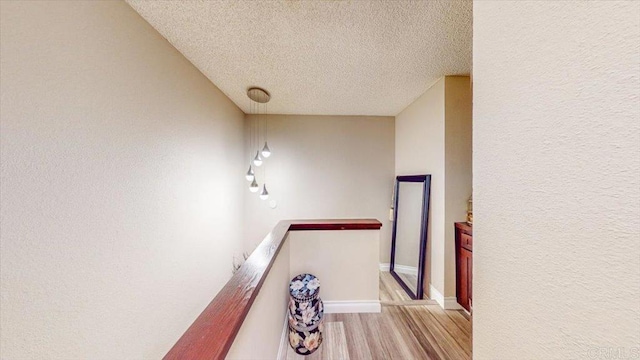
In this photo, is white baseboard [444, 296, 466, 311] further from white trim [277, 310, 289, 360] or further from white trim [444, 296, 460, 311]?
white trim [277, 310, 289, 360]

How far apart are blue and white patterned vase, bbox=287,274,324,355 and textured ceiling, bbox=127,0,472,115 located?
204 cm

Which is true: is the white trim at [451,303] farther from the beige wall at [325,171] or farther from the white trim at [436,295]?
the beige wall at [325,171]

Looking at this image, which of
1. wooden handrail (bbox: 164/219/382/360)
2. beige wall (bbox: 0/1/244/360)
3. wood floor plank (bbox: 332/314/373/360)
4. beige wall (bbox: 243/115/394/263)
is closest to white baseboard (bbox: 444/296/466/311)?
wood floor plank (bbox: 332/314/373/360)

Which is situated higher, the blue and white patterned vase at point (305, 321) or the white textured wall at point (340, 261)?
the white textured wall at point (340, 261)

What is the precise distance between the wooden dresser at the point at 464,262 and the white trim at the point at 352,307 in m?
0.87

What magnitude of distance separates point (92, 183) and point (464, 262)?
9.83ft

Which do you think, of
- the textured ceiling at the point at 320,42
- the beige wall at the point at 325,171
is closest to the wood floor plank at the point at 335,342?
the beige wall at the point at 325,171

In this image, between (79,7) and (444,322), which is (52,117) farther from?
(444,322)

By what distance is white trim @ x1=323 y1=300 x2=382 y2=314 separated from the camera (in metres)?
2.23

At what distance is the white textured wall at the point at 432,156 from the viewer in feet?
7.96

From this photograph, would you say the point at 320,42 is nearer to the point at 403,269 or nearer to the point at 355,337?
the point at 355,337
